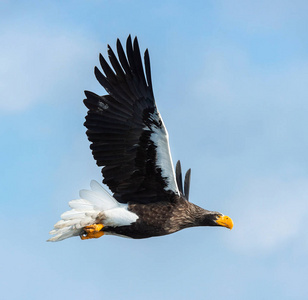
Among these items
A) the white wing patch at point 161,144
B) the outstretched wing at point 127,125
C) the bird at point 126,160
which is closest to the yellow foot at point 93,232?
the bird at point 126,160

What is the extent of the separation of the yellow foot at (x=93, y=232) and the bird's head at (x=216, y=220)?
1838 mm

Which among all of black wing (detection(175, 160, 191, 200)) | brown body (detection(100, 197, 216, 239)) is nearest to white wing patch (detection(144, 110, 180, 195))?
brown body (detection(100, 197, 216, 239))

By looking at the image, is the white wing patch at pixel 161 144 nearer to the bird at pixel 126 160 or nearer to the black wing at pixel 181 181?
the bird at pixel 126 160

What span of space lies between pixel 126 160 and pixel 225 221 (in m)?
2.14

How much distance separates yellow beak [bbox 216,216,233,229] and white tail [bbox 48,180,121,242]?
1.75 metres

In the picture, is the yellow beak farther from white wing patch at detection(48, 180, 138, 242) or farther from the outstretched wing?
white wing patch at detection(48, 180, 138, 242)

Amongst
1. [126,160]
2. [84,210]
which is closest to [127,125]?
[126,160]

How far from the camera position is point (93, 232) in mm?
12211

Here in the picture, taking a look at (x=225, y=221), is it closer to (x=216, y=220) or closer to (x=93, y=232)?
(x=216, y=220)

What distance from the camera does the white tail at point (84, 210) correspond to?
12219mm

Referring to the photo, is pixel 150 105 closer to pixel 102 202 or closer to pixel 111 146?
pixel 111 146

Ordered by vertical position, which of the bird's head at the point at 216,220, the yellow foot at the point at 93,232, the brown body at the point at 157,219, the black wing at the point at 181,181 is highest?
the black wing at the point at 181,181

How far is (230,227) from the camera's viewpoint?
43.2 ft

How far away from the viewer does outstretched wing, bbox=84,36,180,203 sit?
1219 cm
